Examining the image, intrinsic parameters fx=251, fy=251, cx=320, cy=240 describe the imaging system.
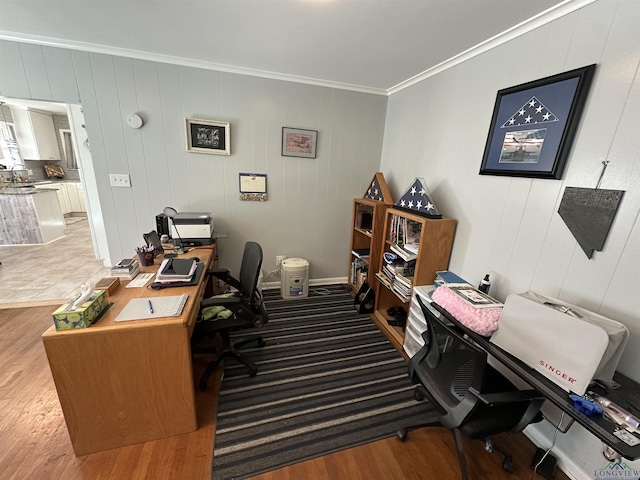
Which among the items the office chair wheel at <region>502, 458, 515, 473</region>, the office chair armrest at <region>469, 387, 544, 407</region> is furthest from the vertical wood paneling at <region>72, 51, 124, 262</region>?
the office chair wheel at <region>502, 458, 515, 473</region>

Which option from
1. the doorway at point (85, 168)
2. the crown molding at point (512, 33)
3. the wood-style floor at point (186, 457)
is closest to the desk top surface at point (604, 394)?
the wood-style floor at point (186, 457)

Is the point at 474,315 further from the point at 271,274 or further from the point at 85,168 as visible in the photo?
the point at 85,168

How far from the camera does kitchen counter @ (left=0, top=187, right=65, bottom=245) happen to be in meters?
3.91

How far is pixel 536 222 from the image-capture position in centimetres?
143

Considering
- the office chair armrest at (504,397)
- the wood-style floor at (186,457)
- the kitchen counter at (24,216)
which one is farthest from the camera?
the kitchen counter at (24,216)

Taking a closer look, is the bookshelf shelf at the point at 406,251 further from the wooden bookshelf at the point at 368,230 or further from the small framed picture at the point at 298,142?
the small framed picture at the point at 298,142

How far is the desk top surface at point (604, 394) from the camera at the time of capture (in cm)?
80

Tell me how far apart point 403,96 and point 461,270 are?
71.4 inches

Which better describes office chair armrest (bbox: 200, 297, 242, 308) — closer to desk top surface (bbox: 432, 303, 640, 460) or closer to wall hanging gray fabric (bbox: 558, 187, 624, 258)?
desk top surface (bbox: 432, 303, 640, 460)

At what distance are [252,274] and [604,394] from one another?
177 centimetres

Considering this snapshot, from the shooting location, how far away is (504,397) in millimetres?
1040

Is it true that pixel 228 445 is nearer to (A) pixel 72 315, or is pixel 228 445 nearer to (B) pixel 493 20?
(A) pixel 72 315

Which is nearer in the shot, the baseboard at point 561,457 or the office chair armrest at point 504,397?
the office chair armrest at point 504,397

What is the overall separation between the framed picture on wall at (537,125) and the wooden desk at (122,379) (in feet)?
6.78
